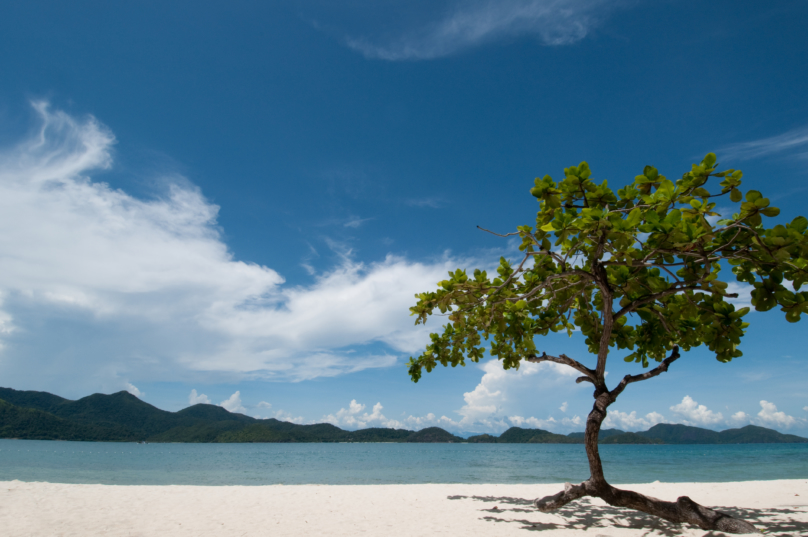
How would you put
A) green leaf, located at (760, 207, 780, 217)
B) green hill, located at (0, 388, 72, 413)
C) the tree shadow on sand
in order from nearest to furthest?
green leaf, located at (760, 207, 780, 217), the tree shadow on sand, green hill, located at (0, 388, 72, 413)

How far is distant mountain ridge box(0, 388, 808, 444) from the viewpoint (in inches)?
3812

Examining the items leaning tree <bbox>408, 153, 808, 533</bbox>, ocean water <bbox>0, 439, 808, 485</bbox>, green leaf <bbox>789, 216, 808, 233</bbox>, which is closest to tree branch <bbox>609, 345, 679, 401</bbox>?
leaning tree <bbox>408, 153, 808, 533</bbox>

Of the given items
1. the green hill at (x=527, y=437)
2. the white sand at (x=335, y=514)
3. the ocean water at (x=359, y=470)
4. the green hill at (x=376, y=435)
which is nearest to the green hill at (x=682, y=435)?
the green hill at (x=527, y=437)

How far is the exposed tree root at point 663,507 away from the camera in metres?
4.76

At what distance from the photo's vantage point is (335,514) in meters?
6.96

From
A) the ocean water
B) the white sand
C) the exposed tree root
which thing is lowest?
the ocean water

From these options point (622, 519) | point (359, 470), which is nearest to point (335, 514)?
point (622, 519)

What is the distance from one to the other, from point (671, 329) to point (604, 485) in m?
2.34

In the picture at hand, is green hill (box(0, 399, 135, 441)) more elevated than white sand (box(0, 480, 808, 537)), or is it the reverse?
white sand (box(0, 480, 808, 537))

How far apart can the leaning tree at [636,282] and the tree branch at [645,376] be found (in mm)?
14

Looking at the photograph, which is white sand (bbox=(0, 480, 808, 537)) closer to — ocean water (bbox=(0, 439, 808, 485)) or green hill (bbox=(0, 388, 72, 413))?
ocean water (bbox=(0, 439, 808, 485))

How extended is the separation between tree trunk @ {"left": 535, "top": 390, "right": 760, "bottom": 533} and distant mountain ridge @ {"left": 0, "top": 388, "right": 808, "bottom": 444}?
113 meters

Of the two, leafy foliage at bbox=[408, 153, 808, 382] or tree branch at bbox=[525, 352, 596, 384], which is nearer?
leafy foliage at bbox=[408, 153, 808, 382]

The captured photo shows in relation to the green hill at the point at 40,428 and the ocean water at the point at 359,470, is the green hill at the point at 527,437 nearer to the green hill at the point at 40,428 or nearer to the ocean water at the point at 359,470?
the ocean water at the point at 359,470
